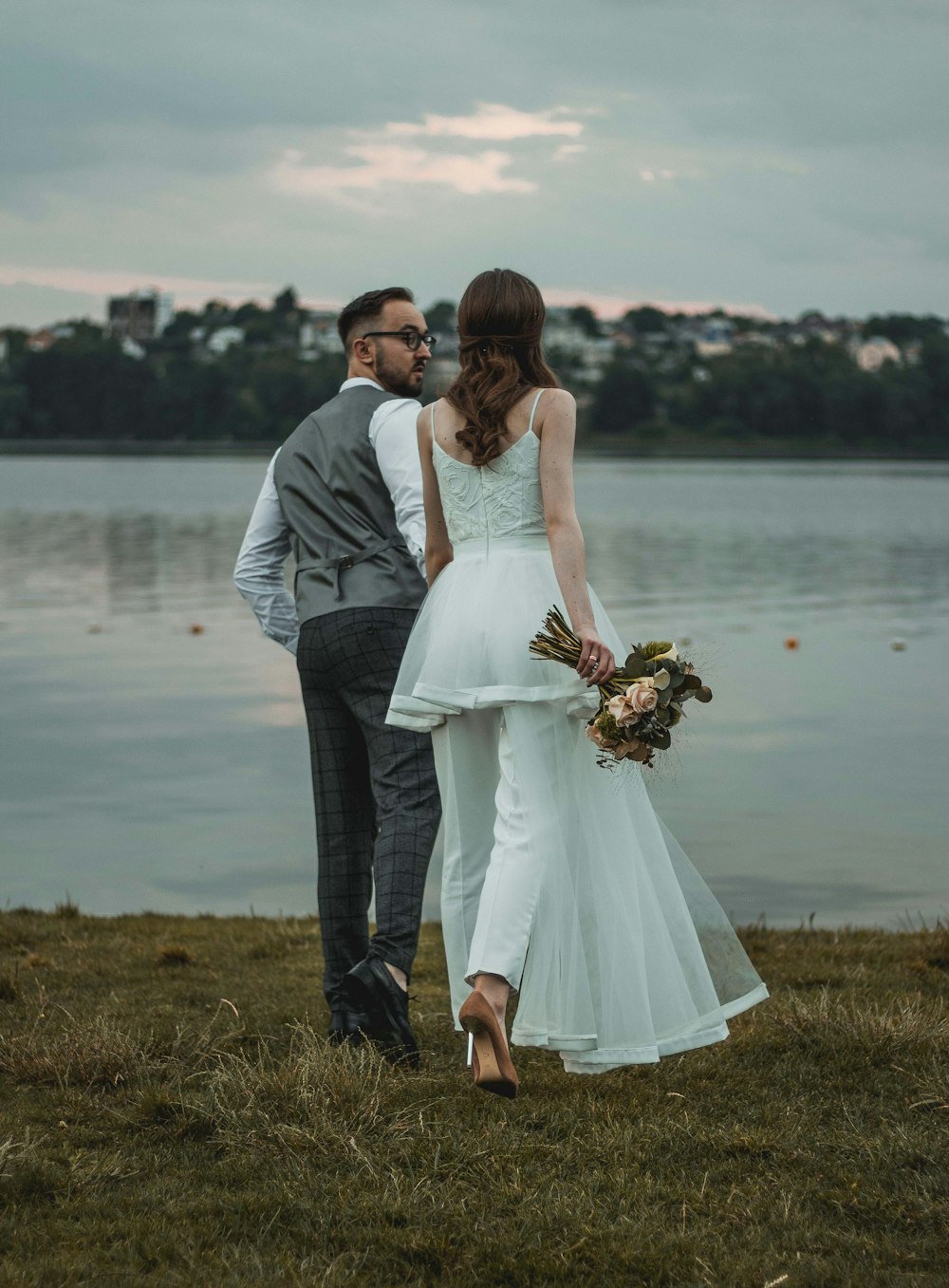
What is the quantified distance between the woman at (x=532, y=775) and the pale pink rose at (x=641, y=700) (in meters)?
0.13

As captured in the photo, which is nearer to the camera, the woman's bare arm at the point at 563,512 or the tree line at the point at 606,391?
the woman's bare arm at the point at 563,512

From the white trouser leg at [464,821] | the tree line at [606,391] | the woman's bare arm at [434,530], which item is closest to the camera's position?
the white trouser leg at [464,821]

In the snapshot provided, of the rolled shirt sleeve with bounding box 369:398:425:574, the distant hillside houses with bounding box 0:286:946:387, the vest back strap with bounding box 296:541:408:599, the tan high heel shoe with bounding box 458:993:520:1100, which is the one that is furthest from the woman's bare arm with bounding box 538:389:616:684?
the distant hillside houses with bounding box 0:286:946:387

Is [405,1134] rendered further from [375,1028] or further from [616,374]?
[616,374]

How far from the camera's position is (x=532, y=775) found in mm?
4105

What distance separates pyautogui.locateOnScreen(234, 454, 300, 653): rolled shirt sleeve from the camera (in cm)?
509

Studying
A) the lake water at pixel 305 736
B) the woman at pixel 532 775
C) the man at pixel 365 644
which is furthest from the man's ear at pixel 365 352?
the lake water at pixel 305 736

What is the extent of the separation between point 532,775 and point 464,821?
0.26m

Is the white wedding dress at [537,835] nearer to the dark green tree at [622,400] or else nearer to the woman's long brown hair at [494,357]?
the woman's long brown hair at [494,357]

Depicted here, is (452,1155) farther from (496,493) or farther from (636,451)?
(636,451)

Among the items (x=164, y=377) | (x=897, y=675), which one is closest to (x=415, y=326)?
(x=897, y=675)

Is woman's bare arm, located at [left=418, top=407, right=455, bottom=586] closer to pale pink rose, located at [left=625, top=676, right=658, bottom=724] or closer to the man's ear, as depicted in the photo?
the man's ear

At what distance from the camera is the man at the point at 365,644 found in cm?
452

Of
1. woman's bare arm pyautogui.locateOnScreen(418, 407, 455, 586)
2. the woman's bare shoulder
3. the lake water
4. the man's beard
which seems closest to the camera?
the woman's bare shoulder
